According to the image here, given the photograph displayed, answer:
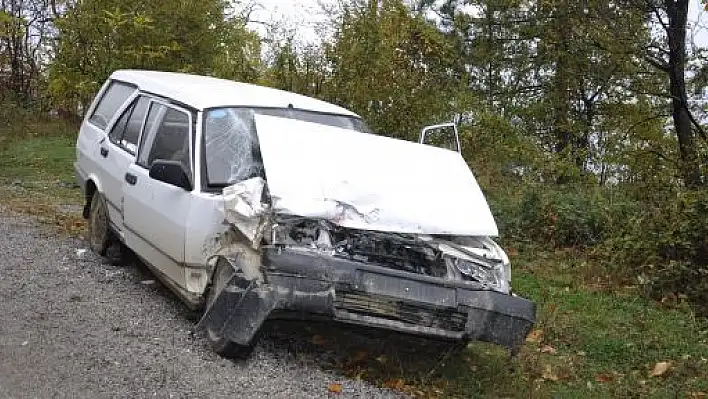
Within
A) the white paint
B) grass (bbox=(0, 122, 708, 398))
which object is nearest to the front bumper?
the white paint

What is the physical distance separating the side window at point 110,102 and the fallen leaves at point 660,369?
16.6 ft

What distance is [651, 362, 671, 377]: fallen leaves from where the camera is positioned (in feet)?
19.7

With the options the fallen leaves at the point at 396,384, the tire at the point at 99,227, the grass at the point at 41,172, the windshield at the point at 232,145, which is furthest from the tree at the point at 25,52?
the fallen leaves at the point at 396,384

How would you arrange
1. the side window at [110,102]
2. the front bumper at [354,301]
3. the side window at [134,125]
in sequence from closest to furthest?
the front bumper at [354,301], the side window at [134,125], the side window at [110,102]

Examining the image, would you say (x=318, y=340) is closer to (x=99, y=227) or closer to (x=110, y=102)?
(x=99, y=227)

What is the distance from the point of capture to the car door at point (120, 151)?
261 inches

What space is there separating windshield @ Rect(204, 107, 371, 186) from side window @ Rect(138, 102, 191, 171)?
20 centimetres

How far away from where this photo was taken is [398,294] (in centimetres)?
473

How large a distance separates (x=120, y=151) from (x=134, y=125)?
254 mm

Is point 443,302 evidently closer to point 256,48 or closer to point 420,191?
point 420,191

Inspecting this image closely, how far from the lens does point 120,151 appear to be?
22.3 ft

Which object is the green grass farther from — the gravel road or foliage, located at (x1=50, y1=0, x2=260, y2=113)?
foliage, located at (x1=50, y1=0, x2=260, y2=113)

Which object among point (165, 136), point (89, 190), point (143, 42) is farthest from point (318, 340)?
point (143, 42)

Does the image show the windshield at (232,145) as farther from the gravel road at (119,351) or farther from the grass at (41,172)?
the grass at (41,172)
